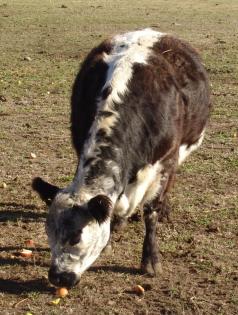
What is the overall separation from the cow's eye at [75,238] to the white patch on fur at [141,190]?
689mm

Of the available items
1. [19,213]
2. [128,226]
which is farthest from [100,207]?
[19,213]

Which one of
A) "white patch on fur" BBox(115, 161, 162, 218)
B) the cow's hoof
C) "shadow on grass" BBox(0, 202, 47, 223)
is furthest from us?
"shadow on grass" BBox(0, 202, 47, 223)

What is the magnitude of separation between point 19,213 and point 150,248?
181 cm

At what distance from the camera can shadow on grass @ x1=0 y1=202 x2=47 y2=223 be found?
7035 mm

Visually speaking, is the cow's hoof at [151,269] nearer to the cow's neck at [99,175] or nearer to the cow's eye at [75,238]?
the cow's neck at [99,175]

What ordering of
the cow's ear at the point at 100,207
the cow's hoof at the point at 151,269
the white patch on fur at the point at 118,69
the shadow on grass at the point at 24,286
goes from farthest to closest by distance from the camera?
1. the cow's hoof at the point at 151,269
2. the shadow on grass at the point at 24,286
3. the white patch on fur at the point at 118,69
4. the cow's ear at the point at 100,207

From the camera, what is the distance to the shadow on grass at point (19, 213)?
704cm

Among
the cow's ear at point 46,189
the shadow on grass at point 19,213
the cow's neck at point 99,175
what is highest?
the cow's neck at point 99,175

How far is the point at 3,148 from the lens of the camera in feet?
30.5

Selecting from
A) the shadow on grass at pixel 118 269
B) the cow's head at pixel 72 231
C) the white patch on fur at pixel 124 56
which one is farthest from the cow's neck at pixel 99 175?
the shadow on grass at pixel 118 269

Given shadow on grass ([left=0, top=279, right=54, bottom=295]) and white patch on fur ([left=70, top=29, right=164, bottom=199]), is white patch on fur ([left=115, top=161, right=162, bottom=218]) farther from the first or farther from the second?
shadow on grass ([left=0, top=279, right=54, bottom=295])

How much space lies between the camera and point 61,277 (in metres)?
4.80

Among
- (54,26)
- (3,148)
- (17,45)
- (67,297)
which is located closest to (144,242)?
(67,297)

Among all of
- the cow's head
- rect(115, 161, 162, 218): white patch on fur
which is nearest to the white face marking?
the cow's head
